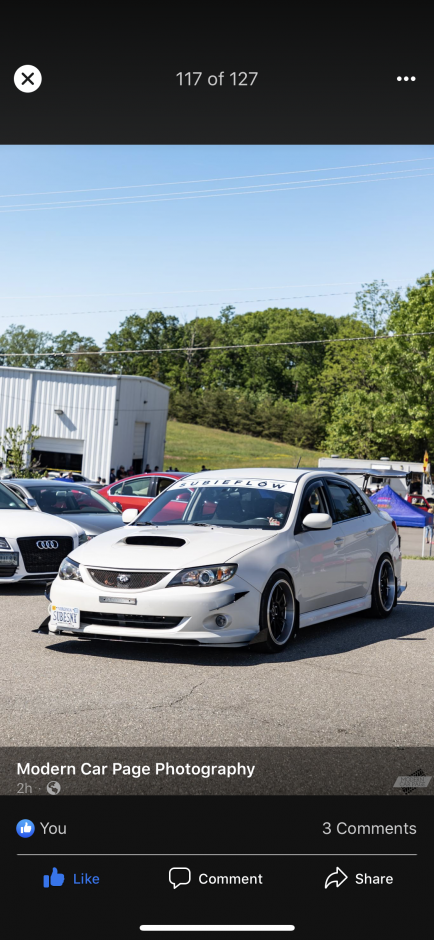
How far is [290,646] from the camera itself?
295 inches

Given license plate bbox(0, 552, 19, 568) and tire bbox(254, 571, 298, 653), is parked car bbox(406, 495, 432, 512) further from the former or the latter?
tire bbox(254, 571, 298, 653)

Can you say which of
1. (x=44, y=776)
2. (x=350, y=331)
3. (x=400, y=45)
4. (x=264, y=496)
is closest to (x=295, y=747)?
(x=44, y=776)

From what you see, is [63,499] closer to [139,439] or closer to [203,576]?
[203,576]

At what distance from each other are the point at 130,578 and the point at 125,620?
1.02 ft

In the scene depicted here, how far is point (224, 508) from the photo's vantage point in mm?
8102

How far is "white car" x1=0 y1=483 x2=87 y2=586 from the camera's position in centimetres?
1051

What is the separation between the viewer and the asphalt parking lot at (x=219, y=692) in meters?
4.57

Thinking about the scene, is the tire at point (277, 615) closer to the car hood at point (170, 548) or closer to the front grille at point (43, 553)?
the car hood at point (170, 548)

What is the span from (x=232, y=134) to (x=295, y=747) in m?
2.82

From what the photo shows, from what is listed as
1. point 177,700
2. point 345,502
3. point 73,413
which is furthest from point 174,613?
point 73,413

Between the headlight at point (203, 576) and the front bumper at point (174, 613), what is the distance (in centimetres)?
5
